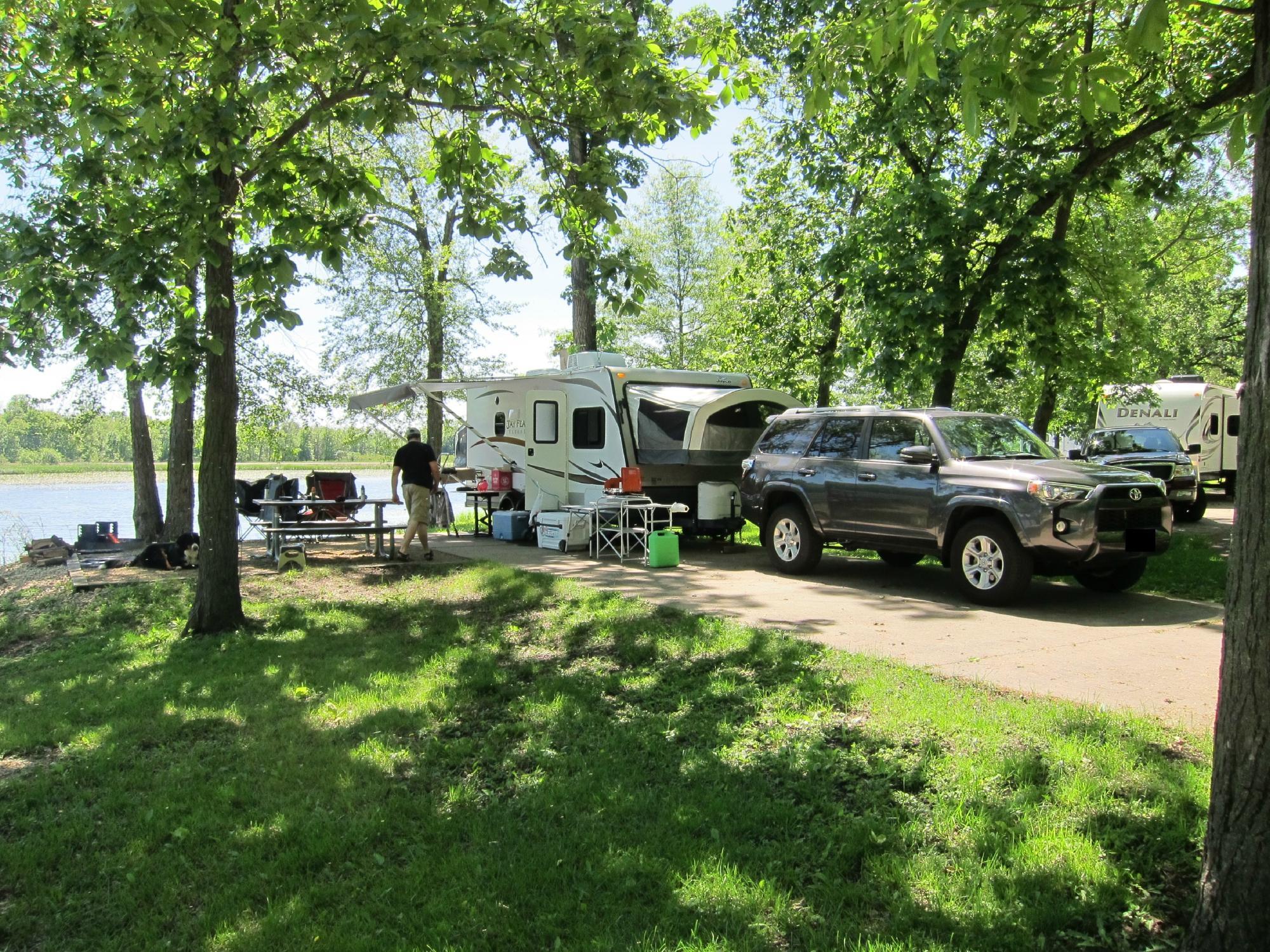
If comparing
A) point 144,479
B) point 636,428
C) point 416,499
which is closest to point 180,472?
point 144,479

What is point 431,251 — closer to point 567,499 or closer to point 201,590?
point 567,499

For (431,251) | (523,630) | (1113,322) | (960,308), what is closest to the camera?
(523,630)

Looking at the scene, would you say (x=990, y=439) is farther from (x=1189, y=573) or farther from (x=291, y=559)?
(x=291, y=559)

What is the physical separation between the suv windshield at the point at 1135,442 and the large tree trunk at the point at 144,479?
17.8 metres

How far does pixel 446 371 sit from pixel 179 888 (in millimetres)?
22629

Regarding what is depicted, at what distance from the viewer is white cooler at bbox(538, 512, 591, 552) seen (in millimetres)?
14094

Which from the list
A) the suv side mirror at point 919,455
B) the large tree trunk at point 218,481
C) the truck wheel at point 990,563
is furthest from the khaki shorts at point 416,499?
the truck wheel at point 990,563

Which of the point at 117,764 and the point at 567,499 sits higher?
the point at 567,499

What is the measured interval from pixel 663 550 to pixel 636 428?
2479 mm

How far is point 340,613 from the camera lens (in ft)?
30.8

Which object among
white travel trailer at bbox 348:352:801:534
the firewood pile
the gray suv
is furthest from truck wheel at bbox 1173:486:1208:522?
the firewood pile

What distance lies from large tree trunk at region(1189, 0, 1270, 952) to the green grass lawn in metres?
0.44

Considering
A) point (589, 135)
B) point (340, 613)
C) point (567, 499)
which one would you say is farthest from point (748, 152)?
point (340, 613)

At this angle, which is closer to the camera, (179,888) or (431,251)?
A: (179,888)
